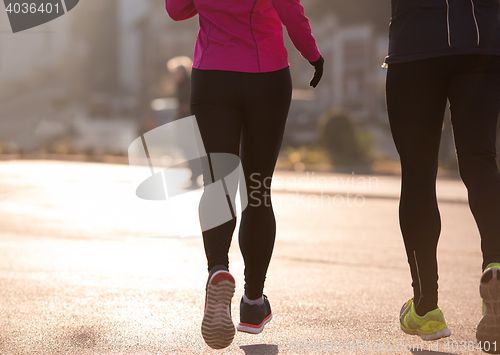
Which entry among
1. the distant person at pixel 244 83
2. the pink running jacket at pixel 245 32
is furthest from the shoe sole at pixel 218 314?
the pink running jacket at pixel 245 32

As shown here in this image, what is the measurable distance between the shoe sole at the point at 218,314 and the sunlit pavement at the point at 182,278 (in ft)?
0.89

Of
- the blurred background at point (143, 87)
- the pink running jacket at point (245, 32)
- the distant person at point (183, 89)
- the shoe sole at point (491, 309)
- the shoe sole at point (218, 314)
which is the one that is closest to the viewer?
the shoe sole at point (491, 309)

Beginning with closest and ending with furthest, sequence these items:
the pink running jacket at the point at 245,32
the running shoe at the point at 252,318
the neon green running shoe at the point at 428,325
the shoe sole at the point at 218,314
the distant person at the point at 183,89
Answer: the shoe sole at the point at 218,314 < the neon green running shoe at the point at 428,325 < the pink running jacket at the point at 245,32 < the running shoe at the point at 252,318 < the distant person at the point at 183,89

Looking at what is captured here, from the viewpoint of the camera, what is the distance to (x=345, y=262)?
5.41 meters

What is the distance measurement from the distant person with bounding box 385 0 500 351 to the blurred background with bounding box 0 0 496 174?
8.47 meters

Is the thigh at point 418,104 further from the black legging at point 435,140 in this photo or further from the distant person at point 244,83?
the distant person at point 244,83

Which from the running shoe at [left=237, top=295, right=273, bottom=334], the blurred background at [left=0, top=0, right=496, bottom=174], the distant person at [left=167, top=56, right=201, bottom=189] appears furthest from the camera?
the blurred background at [left=0, top=0, right=496, bottom=174]

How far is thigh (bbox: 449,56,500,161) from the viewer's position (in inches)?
107

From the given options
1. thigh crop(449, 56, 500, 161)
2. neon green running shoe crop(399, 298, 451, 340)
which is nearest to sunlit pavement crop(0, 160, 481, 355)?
neon green running shoe crop(399, 298, 451, 340)

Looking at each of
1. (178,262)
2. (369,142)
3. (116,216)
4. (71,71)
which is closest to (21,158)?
(369,142)

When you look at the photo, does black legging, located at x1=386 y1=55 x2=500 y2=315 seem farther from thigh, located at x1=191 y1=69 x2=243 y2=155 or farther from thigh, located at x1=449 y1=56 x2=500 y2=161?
thigh, located at x1=191 y1=69 x2=243 y2=155

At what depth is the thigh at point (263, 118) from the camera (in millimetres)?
2979

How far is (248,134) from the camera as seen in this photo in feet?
9.97

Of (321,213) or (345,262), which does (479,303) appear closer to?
(345,262)
